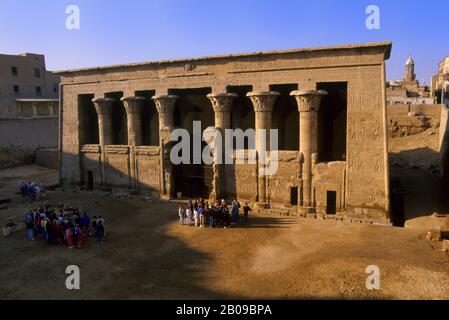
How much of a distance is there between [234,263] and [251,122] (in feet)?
43.3

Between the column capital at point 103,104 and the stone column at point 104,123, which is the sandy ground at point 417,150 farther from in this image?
the column capital at point 103,104

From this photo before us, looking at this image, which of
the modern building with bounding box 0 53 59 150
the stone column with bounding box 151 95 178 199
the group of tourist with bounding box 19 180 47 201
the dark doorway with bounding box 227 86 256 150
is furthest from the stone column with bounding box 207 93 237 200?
the modern building with bounding box 0 53 59 150

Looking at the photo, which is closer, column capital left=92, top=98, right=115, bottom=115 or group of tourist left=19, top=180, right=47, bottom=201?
group of tourist left=19, top=180, right=47, bottom=201

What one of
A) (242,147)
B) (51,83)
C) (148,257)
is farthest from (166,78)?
(51,83)

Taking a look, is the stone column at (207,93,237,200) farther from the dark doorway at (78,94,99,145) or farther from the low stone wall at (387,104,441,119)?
the low stone wall at (387,104,441,119)

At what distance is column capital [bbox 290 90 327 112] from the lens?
20.3m

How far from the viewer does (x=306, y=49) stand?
20094mm

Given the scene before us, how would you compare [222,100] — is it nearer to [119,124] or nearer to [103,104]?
[103,104]

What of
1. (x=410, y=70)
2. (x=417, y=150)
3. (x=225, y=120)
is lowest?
(x=417, y=150)

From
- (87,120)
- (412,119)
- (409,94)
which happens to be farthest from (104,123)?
(409,94)

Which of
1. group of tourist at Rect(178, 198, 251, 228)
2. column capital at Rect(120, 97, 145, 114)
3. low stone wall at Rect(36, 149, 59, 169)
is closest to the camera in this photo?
group of tourist at Rect(178, 198, 251, 228)

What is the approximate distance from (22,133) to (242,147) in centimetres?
3178

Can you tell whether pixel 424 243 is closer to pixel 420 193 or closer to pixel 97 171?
pixel 420 193

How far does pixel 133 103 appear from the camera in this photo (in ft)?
85.1
